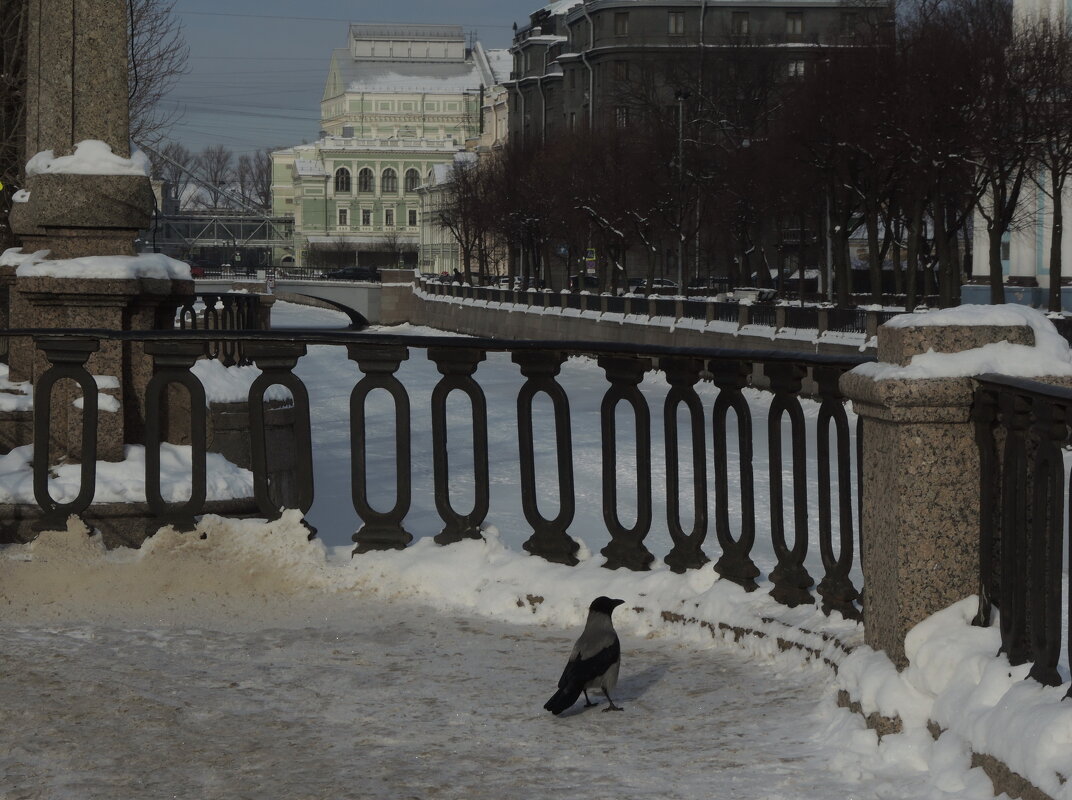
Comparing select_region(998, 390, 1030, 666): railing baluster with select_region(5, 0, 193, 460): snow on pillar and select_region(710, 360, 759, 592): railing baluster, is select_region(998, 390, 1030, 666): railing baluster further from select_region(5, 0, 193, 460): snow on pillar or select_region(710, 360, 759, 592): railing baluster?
select_region(5, 0, 193, 460): snow on pillar

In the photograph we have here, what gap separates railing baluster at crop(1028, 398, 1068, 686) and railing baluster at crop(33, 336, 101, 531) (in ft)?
14.5

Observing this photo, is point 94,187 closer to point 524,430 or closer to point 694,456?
point 524,430

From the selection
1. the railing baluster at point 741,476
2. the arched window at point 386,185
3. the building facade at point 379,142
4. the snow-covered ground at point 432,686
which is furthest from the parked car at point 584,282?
the railing baluster at point 741,476

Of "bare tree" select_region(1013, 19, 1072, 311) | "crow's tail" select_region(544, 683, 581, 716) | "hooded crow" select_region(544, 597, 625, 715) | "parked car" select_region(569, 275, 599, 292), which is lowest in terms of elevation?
"crow's tail" select_region(544, 683, 581, 716)

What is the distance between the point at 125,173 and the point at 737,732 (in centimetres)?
474

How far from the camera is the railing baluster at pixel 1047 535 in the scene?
412 cm

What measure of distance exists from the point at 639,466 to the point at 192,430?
196 cm

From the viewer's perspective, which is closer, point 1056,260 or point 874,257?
point 1056,260

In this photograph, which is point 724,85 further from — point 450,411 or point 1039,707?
point 1039,707

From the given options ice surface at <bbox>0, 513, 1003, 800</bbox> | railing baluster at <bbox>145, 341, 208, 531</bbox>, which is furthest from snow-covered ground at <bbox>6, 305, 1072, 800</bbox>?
railing baluster at <bbox>145, 341, 208, 531</bbox>

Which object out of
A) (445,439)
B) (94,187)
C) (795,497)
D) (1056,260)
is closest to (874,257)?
(1056,260)

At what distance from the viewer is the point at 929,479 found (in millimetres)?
4781

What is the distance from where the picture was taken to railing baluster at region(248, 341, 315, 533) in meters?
7.35

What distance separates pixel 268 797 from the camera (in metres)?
4.30
